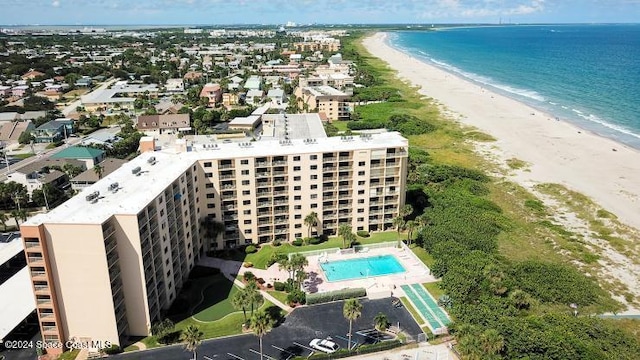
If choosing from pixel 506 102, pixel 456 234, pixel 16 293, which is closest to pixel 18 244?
pixel 16 293

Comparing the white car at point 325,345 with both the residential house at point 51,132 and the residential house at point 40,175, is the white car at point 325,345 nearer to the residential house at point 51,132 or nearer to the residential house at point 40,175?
the residential house at point 40,175

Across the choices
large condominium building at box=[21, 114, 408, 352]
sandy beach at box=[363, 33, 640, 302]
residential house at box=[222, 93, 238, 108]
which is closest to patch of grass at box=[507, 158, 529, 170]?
sandy beach at box=[363, 33, 640, 302]

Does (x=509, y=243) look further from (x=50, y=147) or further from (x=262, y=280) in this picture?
(x=50, y=147)

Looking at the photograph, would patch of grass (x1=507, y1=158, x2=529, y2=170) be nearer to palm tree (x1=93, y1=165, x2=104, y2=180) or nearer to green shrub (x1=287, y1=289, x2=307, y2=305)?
green shrub (x1=287, y1=289, x2=307, y2=305)

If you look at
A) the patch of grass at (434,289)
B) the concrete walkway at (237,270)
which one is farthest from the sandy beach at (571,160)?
the concrete walkway at (237,270)

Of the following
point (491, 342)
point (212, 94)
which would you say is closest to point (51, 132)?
point (212, 94)

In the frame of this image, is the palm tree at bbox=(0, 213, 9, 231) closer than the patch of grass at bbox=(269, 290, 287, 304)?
No

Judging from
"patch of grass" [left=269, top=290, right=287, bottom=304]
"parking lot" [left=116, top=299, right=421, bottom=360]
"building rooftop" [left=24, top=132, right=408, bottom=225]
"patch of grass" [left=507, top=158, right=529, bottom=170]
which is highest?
"building rooftop" [left=24, top=132, right=408, bottom=225]
